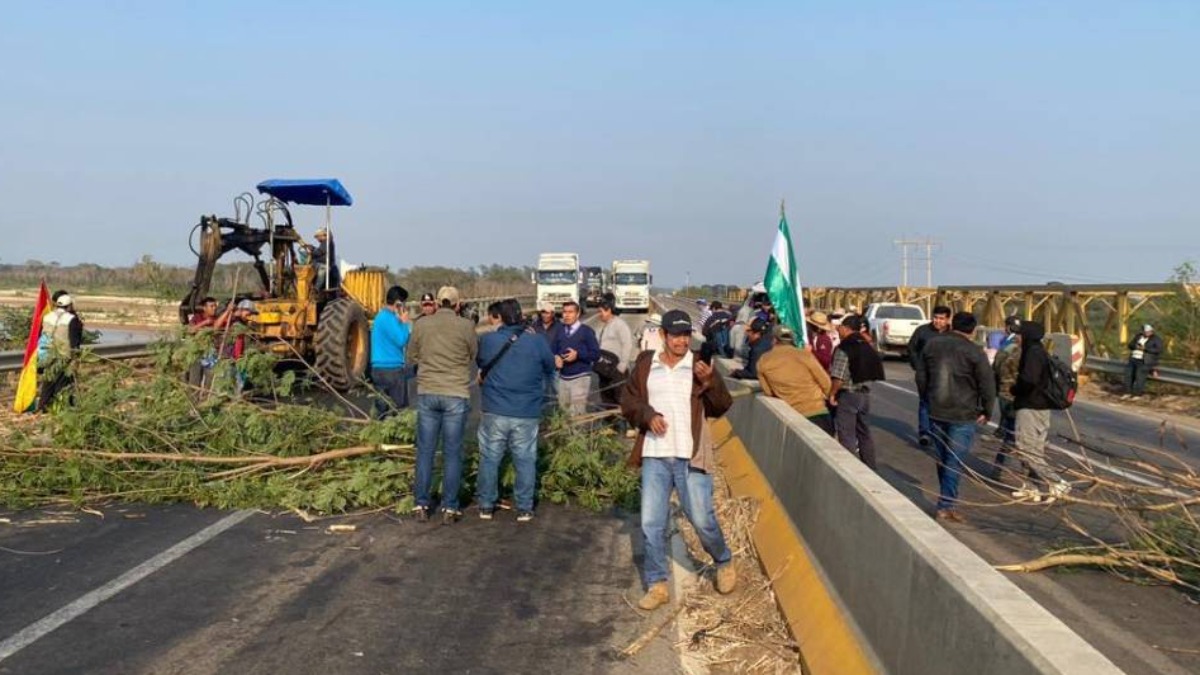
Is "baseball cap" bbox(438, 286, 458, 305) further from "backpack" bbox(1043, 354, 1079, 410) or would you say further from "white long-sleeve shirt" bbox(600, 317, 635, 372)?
"backpack" bbox(1043, 354, 1079, 410)

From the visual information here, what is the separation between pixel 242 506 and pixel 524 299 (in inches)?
2128

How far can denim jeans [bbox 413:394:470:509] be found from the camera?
27.2 feet

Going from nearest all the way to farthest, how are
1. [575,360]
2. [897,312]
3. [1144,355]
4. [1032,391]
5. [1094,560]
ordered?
[1094,560] → [1032,391] → [575,360] → [1144,355] → [897,312]

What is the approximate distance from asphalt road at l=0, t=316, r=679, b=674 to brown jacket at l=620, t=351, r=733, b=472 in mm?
978

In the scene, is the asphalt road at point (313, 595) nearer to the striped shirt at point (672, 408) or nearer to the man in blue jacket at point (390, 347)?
the striped shirt at point (672, 408)

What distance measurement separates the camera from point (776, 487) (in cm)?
725

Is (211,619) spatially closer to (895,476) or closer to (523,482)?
(523,482)

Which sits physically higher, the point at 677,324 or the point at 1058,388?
the point at 677,324

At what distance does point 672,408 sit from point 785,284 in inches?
179

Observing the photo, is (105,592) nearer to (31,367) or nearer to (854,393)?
(854,393)

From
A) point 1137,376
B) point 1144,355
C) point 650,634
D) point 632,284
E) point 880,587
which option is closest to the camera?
point 880,587

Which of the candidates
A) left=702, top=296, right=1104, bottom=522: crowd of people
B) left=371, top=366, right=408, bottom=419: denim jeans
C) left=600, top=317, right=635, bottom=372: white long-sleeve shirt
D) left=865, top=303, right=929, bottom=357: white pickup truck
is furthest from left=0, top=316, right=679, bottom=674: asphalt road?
left=865, top=303, right=929, bottom=357: white pickup truck

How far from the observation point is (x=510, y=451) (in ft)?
27.7

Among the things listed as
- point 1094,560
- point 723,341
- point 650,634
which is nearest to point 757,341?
point 1094,560
